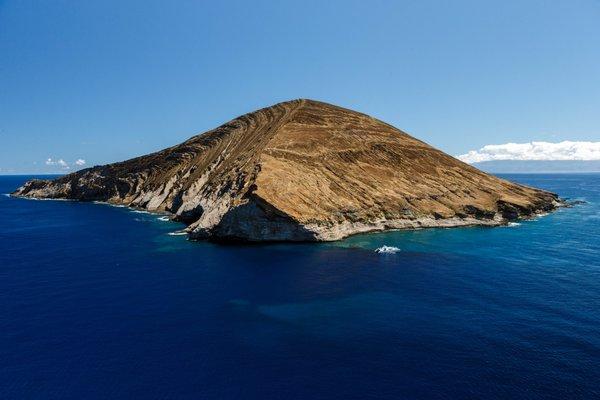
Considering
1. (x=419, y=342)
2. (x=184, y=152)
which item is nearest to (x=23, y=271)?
(x=419, y=342)

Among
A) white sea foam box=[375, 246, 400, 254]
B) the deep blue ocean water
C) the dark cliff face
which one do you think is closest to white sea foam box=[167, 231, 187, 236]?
the dark cliff face

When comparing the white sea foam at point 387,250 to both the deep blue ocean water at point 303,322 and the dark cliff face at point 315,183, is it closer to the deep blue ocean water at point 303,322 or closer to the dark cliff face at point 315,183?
the deep blue ocean water at point 303,322

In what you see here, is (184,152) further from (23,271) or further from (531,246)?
(531,246)

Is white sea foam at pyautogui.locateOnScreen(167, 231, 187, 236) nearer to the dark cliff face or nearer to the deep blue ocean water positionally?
the dark cliff face

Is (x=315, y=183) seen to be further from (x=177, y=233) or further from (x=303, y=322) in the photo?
(x=303, y=322)

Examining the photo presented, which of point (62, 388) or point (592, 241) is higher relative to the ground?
point (592, 241)

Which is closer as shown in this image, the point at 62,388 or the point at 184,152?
the point at 62,388
